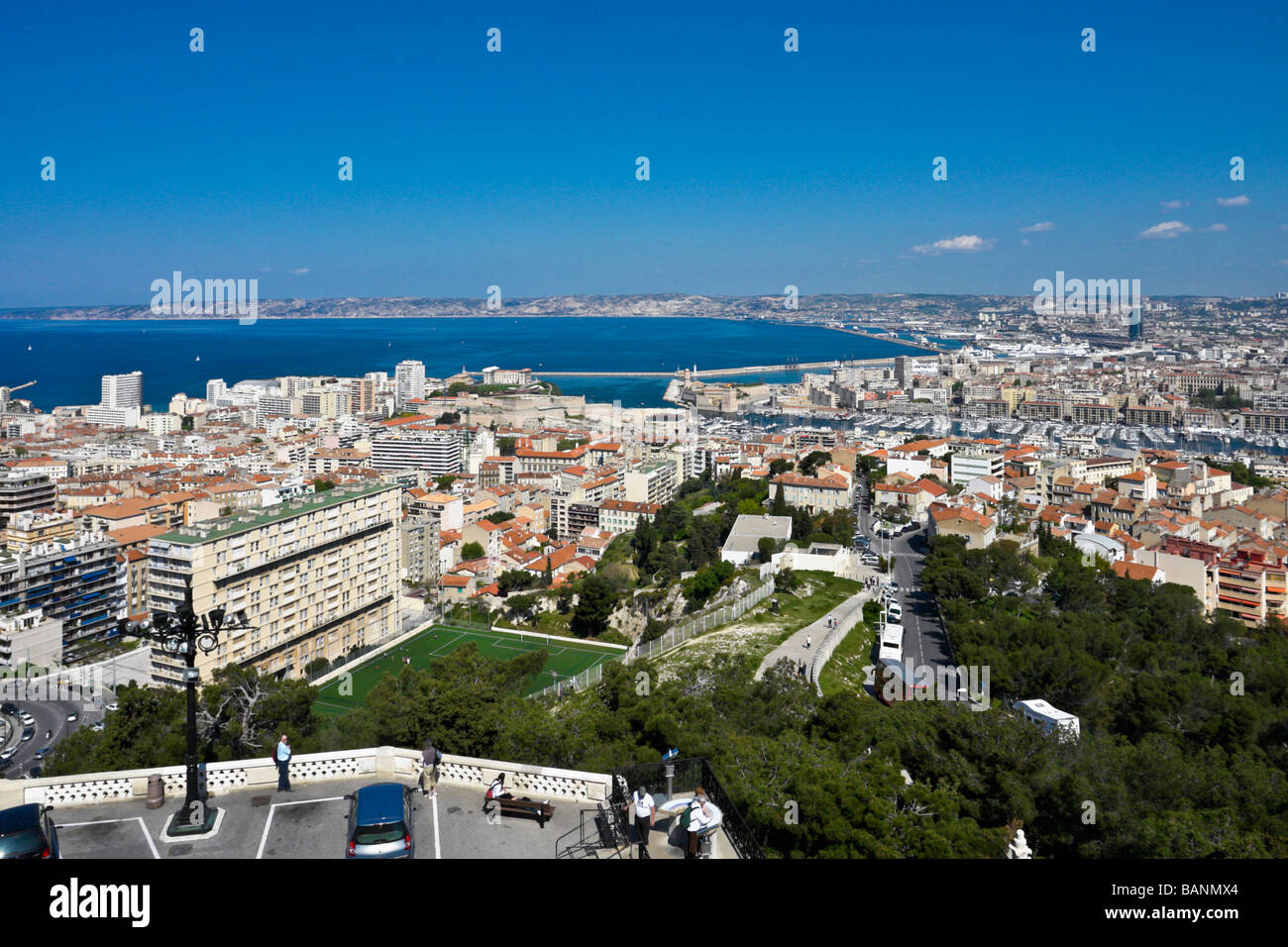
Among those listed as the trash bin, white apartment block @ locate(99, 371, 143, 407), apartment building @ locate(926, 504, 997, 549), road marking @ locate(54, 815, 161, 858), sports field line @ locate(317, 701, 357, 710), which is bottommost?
sports field line @ locate(317, 701, 357, 710)

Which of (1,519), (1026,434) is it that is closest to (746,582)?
(1,519)

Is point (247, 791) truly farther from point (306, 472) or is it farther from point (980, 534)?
point (306, 472)

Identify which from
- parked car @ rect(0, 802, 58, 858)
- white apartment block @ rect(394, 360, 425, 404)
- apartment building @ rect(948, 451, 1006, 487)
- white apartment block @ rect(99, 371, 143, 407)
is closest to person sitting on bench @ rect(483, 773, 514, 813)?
parked car @ rect(0, 802, 58, 858)

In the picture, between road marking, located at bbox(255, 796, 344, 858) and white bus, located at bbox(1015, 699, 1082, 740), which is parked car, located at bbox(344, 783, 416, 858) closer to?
road marking, located at bbox(255, 796, 344, 858)

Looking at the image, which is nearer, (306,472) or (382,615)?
(382,615)

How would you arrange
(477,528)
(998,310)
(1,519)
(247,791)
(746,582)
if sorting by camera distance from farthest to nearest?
(998,310), (1,519), (477,528), (746,582), (247,791)

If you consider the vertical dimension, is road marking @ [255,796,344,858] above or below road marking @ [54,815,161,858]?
below

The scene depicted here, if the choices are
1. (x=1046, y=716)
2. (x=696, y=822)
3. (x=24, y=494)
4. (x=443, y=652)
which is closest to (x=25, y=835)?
(x=696, y=822)
